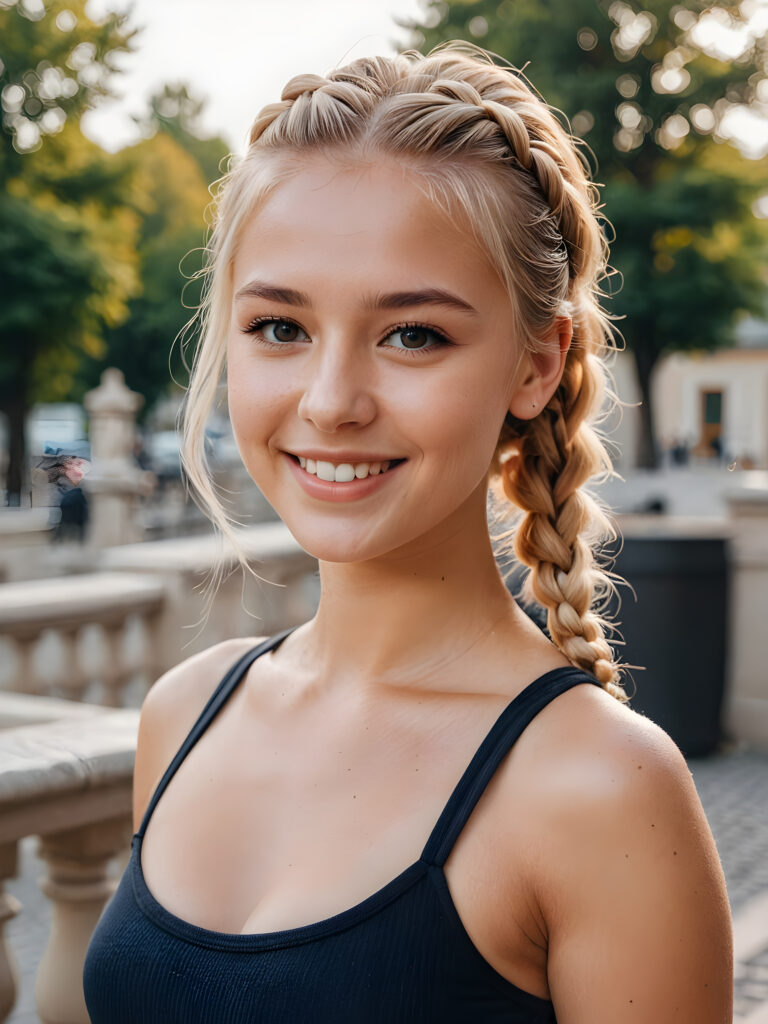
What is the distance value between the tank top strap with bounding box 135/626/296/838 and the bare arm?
2.10 feet

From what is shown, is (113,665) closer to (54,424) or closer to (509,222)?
(509,222)

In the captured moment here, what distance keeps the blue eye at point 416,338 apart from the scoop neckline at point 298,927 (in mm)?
602

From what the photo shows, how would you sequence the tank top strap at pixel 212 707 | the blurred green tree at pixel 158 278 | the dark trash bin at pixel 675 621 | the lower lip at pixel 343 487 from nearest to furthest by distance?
1. the lower lip at pixel 343 487
2. the tank top strap at pixel 212 707
3. the dark trash bin at pixel 675 621
4. the blurred green tree at pixel 158 278

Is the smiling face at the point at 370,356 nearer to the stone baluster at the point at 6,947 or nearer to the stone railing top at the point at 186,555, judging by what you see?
the stone baluster at the point at 6,947

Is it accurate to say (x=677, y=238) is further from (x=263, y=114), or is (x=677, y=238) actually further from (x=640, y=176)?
(x=263, y=114)

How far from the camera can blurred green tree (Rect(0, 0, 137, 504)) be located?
76.4 ft

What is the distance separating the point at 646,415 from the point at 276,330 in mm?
33634

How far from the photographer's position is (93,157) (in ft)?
83.9

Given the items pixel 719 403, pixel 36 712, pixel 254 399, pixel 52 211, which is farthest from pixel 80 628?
pixel 719 403

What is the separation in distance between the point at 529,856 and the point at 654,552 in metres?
5.54

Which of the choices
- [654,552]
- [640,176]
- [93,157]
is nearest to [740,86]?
[640,176]

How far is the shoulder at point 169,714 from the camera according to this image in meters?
1.82

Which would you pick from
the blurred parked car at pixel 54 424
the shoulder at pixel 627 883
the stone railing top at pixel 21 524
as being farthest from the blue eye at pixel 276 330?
the blurred parked car at pixel 54 424

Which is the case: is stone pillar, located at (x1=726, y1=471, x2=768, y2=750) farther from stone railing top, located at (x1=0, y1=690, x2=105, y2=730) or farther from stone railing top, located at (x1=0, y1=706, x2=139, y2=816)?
stone railing top, located at (x1=0, y1=706, x2=139, y2=816)
